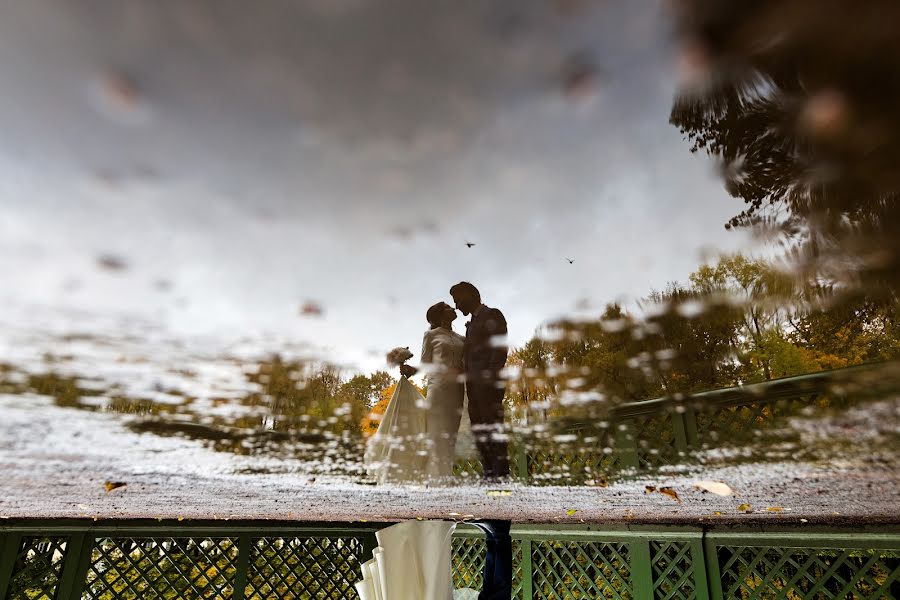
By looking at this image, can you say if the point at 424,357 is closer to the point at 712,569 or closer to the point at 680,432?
the point at 680,432

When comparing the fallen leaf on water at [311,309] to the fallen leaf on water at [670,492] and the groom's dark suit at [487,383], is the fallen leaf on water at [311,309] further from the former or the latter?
the fallen leaf on water at [670,492]

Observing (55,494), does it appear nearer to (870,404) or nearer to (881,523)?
(870,404)

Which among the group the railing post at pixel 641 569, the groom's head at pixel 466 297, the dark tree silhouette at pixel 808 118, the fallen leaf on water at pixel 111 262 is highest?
the dark tree silhouette at pixel 808 118

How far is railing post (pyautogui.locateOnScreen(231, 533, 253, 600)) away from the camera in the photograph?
192 inches

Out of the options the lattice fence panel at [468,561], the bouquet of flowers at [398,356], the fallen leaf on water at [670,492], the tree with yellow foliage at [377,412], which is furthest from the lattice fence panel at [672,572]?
the bouquet of flowers at [398,356]

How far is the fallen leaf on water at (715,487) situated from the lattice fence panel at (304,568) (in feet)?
13.6

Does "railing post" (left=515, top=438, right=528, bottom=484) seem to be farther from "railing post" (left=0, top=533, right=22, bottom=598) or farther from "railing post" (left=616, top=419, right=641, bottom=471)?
"railing post" (left=0, top=533, right=22, bottom=598)

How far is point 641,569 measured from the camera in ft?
13.4

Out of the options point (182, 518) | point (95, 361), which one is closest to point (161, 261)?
point (95, 361)

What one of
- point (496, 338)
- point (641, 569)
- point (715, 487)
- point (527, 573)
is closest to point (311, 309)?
point (496, 338)

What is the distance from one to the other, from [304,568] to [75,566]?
6.83 ft

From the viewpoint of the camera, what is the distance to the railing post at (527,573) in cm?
479

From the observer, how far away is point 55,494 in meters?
2.76

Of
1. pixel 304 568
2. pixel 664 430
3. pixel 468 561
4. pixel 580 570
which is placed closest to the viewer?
pixel 664 430
